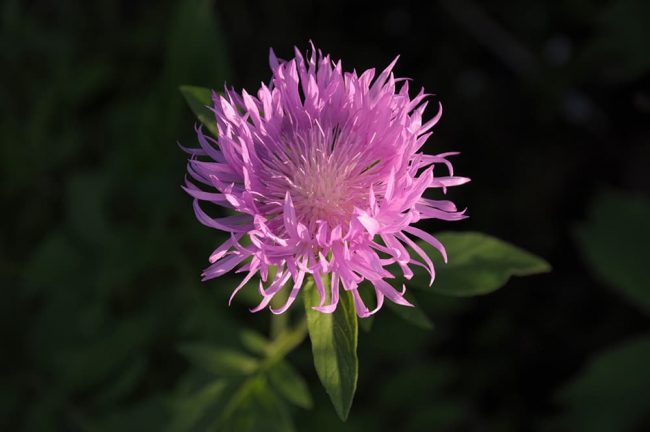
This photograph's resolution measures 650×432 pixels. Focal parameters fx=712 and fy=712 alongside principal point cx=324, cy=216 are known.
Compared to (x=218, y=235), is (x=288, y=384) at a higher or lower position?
higher

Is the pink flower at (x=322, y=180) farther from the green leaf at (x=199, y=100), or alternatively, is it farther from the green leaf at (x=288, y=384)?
the green leaf at (x=288, y=384)

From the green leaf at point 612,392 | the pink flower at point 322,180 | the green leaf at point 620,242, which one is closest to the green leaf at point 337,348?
the pink flower at point 322,180

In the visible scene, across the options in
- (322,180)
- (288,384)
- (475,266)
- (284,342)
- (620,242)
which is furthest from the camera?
(620,242)

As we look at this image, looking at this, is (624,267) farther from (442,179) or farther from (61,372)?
(61,372)

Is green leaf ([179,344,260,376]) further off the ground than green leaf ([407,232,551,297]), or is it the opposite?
green leaf ([407,232,551,297])

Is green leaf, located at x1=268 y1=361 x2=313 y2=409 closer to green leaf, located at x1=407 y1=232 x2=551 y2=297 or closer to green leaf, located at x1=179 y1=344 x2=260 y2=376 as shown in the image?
green leaf, located at x1=179 y1=344 x2=260 y2=376

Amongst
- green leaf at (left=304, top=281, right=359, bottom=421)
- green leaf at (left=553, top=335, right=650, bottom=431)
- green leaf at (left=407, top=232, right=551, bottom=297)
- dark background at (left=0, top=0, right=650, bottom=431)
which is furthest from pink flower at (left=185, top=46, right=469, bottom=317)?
green leaf at (left=553, top=335, right=650, bottom=431)

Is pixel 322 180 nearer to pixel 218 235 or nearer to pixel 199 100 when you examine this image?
pixel 199 100

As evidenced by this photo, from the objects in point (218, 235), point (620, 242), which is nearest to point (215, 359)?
point (218, 235)
